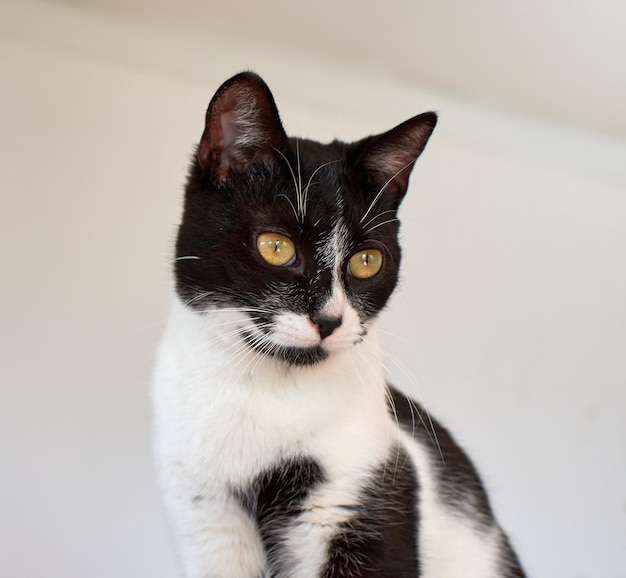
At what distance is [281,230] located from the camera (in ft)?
2.72

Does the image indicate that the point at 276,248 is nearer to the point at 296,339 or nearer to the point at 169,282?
the point at 296,339

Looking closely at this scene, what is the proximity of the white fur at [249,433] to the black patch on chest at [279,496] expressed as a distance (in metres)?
0.01

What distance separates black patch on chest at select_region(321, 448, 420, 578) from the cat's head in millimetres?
201

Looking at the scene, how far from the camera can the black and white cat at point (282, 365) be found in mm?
827

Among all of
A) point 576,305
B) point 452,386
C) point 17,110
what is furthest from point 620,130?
point 17,110

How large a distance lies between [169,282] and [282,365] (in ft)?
1.61

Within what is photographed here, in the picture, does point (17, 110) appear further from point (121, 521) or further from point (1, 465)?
point (121, 521)

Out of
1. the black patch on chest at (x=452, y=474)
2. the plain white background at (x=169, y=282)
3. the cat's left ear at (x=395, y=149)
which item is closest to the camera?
the cat's left ear at (x=395, y=149)

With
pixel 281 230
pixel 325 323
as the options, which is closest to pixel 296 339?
pixel 325 323

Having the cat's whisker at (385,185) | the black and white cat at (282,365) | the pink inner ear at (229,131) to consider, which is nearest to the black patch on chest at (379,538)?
the black and white cat at (282,365)

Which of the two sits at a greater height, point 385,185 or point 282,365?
point 385,185

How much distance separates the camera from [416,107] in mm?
1570

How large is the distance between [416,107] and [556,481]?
98 cm

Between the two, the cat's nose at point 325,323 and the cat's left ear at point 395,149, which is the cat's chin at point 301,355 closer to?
the cat's nose at point 325,323
